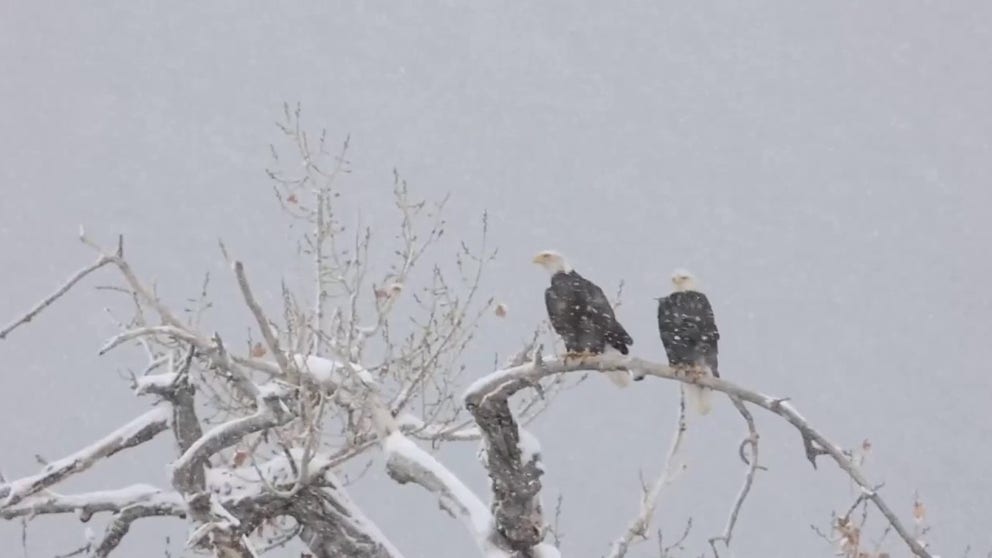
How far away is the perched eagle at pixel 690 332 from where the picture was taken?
6.26m

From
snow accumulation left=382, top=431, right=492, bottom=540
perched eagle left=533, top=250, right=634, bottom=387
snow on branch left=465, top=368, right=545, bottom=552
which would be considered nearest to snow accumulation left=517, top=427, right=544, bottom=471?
snow on branch left=465, top=368, right=545, bottom=552

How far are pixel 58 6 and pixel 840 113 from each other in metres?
87.3

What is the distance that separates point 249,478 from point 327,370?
1.74 feet

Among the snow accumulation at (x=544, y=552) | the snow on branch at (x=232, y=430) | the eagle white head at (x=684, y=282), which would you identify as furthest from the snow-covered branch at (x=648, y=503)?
the snow on branch at (x=232, y=430)

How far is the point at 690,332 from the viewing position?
20.7 feet

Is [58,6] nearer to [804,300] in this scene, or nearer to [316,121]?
[316,121]

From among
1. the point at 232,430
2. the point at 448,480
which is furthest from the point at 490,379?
the point at 232,430

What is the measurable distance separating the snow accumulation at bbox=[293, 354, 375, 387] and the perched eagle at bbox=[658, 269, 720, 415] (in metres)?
1.33

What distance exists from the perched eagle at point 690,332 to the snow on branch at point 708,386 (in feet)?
4.28

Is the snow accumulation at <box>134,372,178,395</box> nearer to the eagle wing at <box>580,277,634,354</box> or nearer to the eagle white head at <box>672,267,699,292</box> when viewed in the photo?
the eagle wing at <box>580,277,634,354</box>

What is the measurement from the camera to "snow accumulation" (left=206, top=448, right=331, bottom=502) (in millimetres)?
5672

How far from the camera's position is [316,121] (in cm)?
13088

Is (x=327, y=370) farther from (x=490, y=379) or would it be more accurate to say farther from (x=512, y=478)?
(x=490, y=379)

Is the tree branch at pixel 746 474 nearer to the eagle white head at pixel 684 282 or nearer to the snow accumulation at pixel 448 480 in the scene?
the snow accumulation at pixel 448 480
